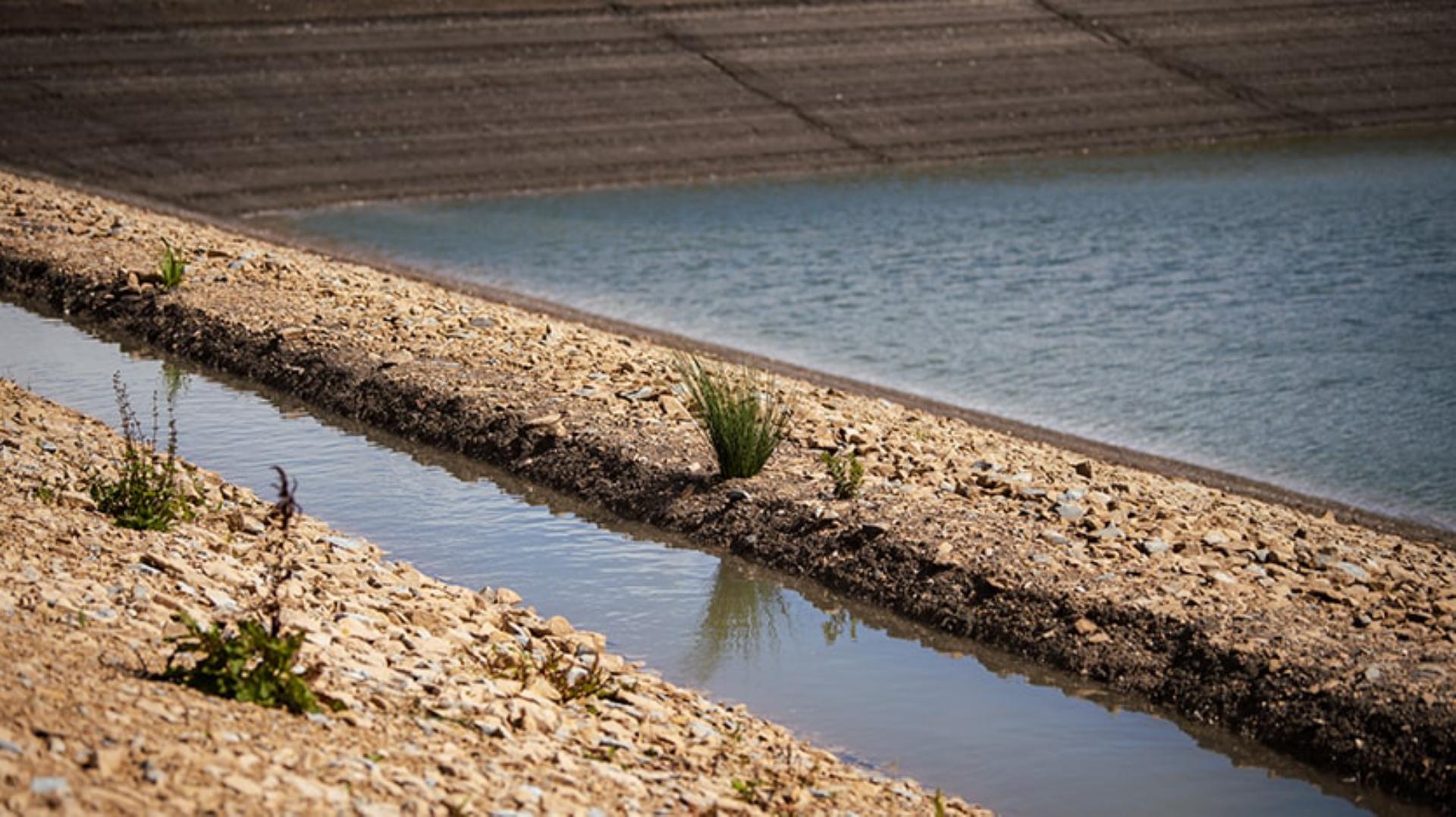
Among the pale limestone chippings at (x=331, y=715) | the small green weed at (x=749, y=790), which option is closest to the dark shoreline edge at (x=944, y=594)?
the pale limestone chippings at (x=331, y=715)

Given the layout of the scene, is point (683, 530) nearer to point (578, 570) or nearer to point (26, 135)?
point (578, 570)

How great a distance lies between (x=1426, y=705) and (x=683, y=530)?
4000 millimetres

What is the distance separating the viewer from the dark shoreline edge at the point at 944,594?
6535 mm

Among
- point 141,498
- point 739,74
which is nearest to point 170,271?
point 141,498

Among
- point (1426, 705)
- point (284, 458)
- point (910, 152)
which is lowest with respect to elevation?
point (284, 458)

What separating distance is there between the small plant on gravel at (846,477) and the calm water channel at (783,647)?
729mm

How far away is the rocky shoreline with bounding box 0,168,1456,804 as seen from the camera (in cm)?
692

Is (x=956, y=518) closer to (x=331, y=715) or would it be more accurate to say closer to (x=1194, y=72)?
(x=331, y=715)

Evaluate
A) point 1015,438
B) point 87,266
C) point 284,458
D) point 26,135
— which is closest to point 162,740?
point 284,458

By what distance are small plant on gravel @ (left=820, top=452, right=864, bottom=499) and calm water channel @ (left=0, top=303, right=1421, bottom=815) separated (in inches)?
28.7

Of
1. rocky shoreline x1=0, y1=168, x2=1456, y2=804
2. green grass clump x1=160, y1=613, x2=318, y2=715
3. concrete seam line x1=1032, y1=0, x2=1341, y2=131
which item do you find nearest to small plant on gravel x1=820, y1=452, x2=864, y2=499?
rocky shoreline x1=0, y1=168, x2=1456, y2=804

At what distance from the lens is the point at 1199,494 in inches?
392

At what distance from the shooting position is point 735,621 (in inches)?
314

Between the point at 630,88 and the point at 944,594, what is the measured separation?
914 inches
